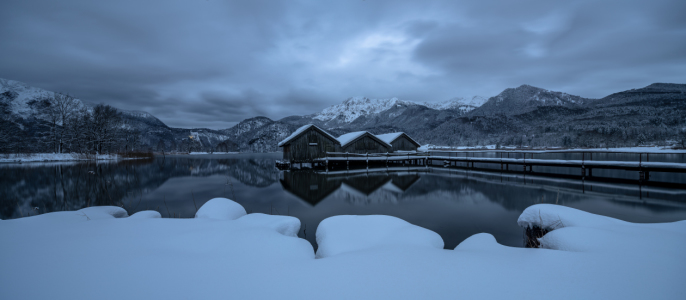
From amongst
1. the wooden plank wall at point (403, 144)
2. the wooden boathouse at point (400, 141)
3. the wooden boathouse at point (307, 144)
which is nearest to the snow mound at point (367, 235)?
the wooden boathouse at point (307, 144)

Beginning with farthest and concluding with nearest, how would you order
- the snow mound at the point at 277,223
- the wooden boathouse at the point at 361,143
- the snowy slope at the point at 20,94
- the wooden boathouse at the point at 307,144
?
the snowy slope at the point at 20,94 → the wooden boathouse at the point at 361,143 → the wooden boathouse at the point at 307,144 → the snow mound at the point at 277,223

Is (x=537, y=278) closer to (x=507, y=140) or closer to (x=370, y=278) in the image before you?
(x=370, y=278)

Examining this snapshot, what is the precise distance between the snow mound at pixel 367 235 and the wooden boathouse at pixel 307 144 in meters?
25.0

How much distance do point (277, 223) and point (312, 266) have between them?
2.93m

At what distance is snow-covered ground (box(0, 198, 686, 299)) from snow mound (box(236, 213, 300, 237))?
0.83 metres

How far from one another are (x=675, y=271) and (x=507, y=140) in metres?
108

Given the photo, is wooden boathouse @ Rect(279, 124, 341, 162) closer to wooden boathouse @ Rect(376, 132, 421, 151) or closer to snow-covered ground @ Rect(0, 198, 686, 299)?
wooden boathouse @ Rect(376, 132, 421, 151)

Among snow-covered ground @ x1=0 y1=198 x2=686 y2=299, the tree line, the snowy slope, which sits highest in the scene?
the snowy slope

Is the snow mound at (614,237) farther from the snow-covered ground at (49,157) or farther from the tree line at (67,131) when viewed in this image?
the tree line at (67,131)

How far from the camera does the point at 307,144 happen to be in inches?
1227

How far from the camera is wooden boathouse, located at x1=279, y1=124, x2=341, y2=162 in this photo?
100ft

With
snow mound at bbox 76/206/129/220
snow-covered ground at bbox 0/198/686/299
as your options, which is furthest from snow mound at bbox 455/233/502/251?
snow mound at bbox 76/206/129/220

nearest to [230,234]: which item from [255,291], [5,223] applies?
[255,291]

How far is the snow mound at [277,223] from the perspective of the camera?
5681 millimetres
